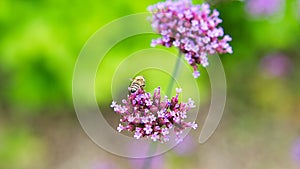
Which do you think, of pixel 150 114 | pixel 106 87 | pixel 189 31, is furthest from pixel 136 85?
pixel 106 87

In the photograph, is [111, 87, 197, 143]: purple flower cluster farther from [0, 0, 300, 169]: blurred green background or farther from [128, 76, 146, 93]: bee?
[0, 0, 300, 169]: blurred green background

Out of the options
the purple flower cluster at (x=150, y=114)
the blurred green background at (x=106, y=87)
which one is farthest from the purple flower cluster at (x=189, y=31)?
the blurred green background at (x=106, y=87)

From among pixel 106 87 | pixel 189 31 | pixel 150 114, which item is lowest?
pixel 150 114

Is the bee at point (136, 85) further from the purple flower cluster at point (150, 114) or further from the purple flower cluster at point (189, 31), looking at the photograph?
the purple flower cluster at point (189, 31)

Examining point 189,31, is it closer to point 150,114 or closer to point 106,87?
point 150,114

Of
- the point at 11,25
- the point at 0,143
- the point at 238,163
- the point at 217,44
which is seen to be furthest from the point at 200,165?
the point at 217,44

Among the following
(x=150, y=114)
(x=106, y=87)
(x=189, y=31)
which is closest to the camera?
(x=150, y=114)

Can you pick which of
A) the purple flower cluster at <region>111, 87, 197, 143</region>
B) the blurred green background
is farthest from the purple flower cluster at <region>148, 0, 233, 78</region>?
the blurred green background
